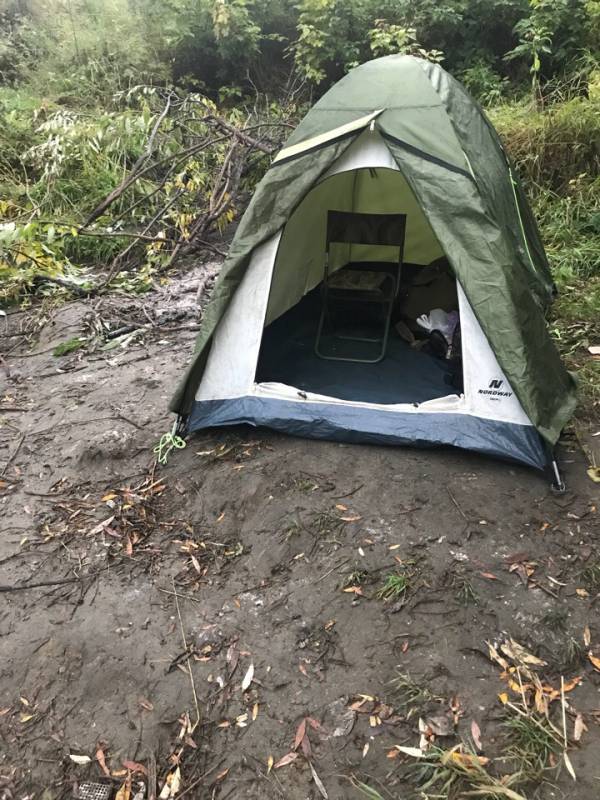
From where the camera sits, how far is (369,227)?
448cm

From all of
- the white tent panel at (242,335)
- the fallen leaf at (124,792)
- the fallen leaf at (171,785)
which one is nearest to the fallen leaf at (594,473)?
the white tent panel at (242,335)

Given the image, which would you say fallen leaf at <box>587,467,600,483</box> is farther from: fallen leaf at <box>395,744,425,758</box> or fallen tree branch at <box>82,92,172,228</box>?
fallen tree branch at <box>82,92,172,228</box>

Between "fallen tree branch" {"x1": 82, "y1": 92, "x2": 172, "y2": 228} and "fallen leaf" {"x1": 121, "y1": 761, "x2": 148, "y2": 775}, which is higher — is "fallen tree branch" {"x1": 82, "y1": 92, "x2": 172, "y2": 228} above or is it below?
above

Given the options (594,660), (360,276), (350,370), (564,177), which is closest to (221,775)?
(594,660)

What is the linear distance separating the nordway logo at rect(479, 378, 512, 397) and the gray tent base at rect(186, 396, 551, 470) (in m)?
0.14

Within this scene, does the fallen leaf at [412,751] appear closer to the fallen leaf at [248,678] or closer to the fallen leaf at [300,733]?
the fallen leaf at [300,733]

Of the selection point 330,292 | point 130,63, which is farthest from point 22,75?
point 330,292

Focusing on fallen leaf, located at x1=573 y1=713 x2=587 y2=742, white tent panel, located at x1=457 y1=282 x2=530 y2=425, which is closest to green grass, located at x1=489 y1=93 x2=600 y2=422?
white tent panel, located at x1=457 y1=282 x2=530 y2=425

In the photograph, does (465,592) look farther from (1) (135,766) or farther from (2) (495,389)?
(1) (135,766)

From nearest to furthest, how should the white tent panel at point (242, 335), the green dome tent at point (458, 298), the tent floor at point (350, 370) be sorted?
the green dome tent at point (458, 298), the white tent panel at point (242, 335), the tent floor at point (350, 370)

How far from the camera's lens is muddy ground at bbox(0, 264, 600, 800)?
1967 mm

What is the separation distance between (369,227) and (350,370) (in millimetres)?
1111

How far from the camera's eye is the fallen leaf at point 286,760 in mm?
1916

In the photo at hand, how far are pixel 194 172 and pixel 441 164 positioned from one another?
12.8 ft
